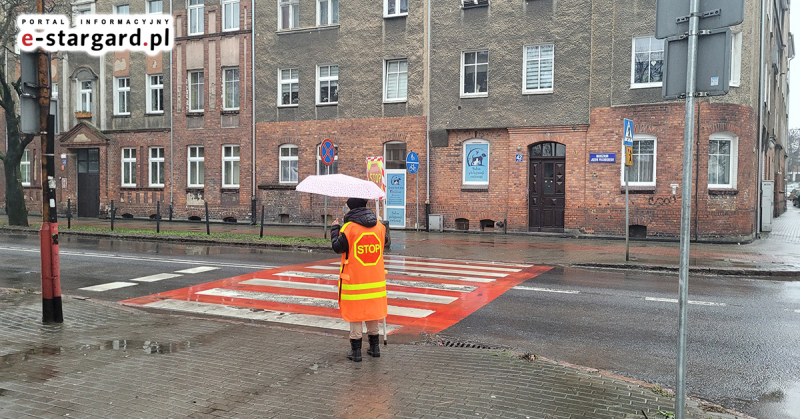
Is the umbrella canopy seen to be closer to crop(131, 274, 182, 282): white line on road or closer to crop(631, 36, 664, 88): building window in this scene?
crop(131, 274, 182, 282): white line on road

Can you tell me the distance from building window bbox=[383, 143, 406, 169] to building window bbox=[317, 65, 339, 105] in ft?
9.92

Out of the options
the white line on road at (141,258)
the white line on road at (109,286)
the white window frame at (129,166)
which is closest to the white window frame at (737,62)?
the white line on road at (141,258)

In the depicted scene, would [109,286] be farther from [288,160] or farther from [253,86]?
[253,86]

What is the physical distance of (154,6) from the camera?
29.0 meters

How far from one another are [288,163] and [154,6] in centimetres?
1079

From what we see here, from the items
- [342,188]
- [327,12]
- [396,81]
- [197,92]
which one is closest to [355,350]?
[342,188]

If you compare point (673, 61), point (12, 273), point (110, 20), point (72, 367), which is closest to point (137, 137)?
point (110, 20)

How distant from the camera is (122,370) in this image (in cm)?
554

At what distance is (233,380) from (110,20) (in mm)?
24776

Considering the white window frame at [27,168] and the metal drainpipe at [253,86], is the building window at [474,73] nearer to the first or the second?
the metal drainpipe at [253,86]

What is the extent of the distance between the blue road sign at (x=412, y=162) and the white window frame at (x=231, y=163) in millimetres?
8845

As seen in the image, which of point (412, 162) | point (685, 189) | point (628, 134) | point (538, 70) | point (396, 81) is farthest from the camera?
point (396, 81)

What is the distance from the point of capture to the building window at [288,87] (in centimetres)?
2575

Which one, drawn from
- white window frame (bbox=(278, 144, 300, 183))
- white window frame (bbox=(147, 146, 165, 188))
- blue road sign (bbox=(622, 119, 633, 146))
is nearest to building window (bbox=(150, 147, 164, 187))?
white window frame (bbox=(147, 146, 165, 188))
